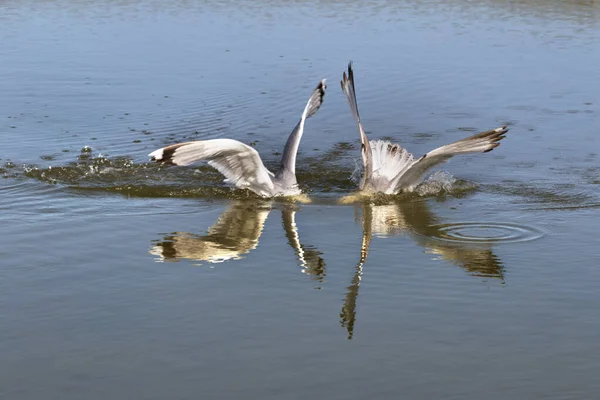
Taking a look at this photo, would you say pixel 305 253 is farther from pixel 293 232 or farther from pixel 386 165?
pixel 386 165

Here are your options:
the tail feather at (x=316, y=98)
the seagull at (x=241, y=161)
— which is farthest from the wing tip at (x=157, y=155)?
the tail feather at (x=316, y=98)

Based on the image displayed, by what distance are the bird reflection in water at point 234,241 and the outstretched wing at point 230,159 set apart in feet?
0.83

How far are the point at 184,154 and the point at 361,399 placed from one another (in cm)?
408

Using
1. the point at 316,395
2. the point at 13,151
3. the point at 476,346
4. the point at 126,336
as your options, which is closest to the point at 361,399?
the point at 316,395

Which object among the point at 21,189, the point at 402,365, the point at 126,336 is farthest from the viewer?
the point at 21,189

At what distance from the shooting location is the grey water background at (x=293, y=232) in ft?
20.6

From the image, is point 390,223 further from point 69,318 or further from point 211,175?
point 69,318

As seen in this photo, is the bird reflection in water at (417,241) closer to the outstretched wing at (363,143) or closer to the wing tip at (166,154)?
the outstretched wing at (363,143)

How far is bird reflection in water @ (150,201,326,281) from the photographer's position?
332 inches

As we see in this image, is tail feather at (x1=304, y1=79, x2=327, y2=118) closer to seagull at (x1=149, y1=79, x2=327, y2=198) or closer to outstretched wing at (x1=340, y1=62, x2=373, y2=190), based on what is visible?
seagull at (x1=149, y1=79, x2=327, y2=198)

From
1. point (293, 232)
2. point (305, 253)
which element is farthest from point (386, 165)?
point (305, 253)

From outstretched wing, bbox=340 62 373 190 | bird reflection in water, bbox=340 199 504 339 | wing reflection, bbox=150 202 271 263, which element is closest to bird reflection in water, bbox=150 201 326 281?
wing reflection, bbox=150 202 271 263

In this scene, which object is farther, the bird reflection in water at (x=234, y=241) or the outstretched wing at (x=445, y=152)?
the outstretched wing at (x=445, y=152)

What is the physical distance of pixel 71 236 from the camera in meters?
8.91
